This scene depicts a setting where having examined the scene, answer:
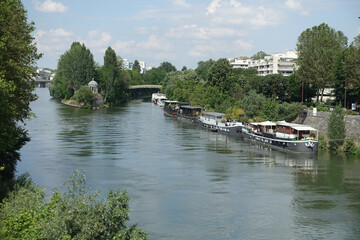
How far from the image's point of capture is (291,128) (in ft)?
196

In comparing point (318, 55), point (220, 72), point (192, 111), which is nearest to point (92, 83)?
point (220, 72)

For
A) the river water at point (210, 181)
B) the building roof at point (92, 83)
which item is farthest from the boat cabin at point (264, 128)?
the building roof at point (92, 83)

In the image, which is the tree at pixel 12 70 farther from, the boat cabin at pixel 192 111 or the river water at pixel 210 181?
the boat cabin at pixel 192 111

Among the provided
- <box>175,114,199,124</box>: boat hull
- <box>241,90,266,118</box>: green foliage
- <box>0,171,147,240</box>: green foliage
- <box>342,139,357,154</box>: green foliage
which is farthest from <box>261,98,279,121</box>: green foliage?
<box>0,171,147,240</box>: green foliage

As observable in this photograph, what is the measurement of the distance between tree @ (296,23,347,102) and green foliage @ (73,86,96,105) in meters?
59.9

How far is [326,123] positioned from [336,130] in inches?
240

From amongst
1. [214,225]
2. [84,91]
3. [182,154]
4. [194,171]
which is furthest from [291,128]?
[84,91]

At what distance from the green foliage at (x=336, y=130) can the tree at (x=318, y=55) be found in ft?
72.9

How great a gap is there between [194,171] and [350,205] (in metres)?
15.3

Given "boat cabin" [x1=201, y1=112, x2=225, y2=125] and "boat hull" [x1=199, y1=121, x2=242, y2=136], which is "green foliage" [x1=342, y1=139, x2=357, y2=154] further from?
"boat cabin" [x1=201, y1=112, x2=225, y2=125]

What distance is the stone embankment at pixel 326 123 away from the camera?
57250 millimetres

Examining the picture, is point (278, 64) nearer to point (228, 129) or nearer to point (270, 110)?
point (270, 110)

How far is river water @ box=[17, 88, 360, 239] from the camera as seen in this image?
2881 cm

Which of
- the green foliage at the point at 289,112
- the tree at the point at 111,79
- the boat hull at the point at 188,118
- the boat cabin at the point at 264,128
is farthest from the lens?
the tree at the point at 111,79
